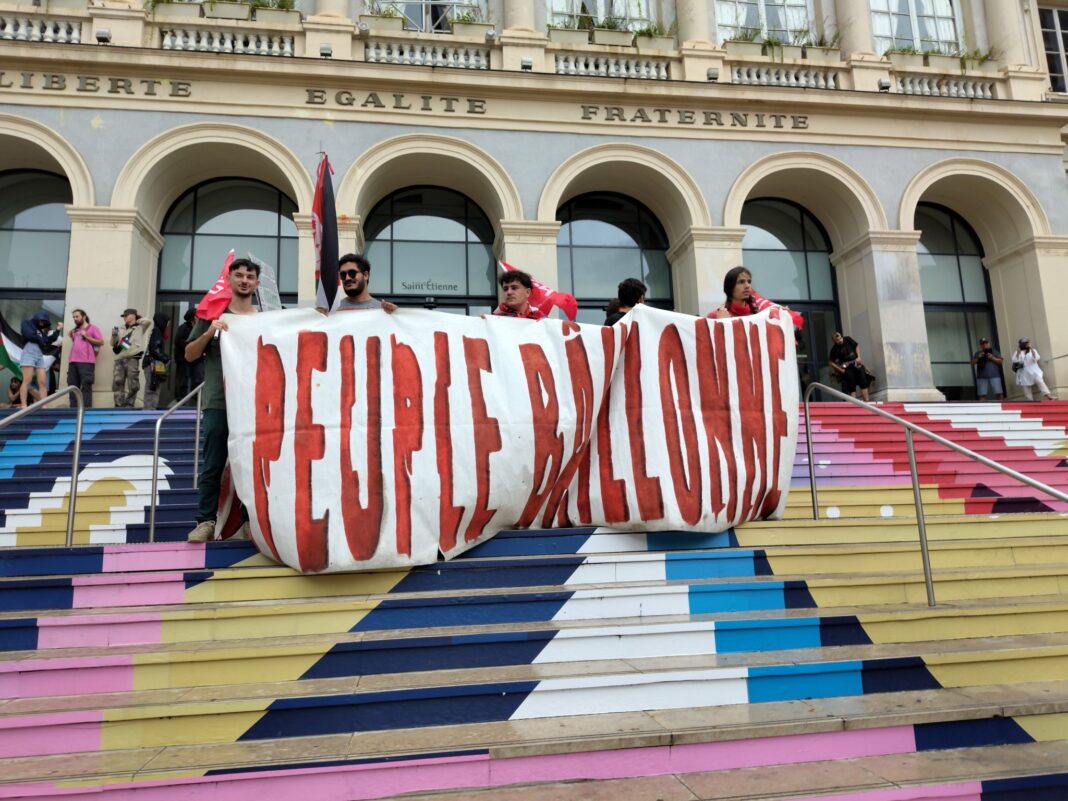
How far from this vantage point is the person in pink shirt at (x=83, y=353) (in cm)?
1128

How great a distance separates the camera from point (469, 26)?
47.8 ft

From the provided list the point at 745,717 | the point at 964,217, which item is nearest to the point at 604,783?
the point at 745,717

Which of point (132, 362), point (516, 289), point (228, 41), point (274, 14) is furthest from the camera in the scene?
point (274, 14)

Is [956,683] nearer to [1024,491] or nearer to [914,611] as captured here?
[914,611]

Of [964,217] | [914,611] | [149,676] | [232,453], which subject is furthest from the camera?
[964,217]

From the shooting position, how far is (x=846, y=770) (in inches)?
119

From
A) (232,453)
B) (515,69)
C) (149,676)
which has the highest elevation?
(515,69)

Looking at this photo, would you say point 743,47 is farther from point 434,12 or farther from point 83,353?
point 83,353

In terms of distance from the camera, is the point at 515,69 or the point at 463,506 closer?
the point at 463,506

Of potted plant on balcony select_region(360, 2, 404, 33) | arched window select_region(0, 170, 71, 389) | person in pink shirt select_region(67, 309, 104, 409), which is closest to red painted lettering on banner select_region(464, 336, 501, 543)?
person in pink shirt select_region(67, 309, 104, 409)

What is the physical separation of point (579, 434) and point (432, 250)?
10.8m

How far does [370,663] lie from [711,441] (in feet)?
9.77

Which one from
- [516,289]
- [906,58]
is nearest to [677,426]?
[516,289]

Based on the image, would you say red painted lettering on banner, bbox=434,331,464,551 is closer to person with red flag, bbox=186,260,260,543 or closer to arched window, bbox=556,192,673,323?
person with red flag, bbox=186,260,260,543
